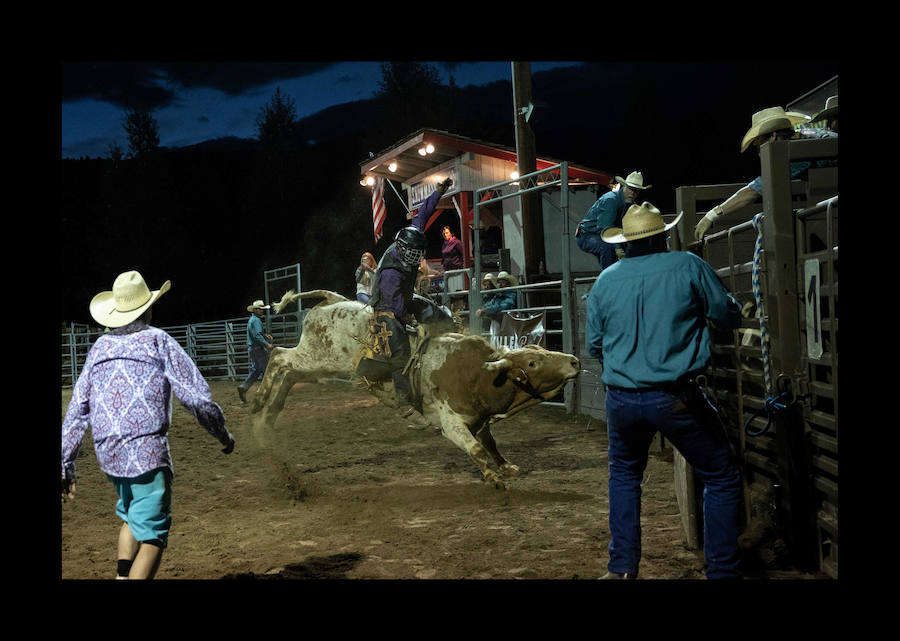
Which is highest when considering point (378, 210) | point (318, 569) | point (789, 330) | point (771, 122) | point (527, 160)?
point (378, 210)

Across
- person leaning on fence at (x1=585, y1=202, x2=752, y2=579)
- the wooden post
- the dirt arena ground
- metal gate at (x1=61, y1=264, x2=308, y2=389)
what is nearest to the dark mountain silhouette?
metal gate at (x1=61, y1=264, x2=308, y2=389)

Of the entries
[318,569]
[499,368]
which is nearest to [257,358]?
[499,368]

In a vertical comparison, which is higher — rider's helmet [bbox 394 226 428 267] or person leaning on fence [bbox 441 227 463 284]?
person leaning on fence [bbox 441 227 463 284]

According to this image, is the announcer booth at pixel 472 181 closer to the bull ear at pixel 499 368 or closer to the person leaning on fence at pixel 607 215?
the person leaning on fence at pixel 607 215

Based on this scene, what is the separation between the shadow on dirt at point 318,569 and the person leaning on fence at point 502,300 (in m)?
6.06

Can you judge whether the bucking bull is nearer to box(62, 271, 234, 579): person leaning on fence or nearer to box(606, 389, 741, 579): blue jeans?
box(606, 389, 741, 579): blue jeans

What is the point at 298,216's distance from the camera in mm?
41781

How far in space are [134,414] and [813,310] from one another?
9.42ft

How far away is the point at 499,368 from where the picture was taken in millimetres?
5562

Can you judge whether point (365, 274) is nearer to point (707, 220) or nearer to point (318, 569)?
point (318, 569)

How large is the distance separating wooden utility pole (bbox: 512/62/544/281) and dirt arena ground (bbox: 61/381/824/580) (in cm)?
336

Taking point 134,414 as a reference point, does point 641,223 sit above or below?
above

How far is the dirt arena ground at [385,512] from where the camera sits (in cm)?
388

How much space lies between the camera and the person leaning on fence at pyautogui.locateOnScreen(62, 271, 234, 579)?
2961 mm
